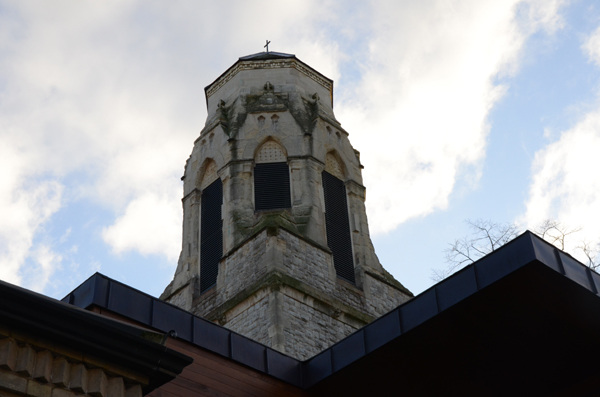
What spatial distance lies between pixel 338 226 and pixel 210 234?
4.69m

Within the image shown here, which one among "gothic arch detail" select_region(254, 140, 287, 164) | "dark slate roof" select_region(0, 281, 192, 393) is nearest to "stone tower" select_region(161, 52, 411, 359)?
"gothic arch detail" select_region(254, 140, 287, 164)

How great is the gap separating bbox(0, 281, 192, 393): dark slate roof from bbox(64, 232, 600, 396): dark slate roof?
5111 millimetres

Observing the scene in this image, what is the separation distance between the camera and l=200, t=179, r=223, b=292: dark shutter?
30531mm

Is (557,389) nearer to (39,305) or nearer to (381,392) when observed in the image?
(381,392)

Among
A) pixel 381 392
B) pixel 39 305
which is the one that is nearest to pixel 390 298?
pixel 381 392

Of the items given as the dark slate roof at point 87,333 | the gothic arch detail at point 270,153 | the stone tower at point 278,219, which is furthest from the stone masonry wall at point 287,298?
the dark slate roof at point 87,333

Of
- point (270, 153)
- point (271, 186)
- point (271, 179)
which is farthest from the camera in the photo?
point (270, 153)

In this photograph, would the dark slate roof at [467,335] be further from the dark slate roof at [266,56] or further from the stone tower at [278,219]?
the dark slate roof at [266,56]

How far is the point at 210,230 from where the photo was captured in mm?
31656

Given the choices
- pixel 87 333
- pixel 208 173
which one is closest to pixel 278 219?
pixel 208 173

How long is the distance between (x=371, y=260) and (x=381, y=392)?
13800mm

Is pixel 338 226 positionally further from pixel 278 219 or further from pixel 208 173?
pixel 208 173

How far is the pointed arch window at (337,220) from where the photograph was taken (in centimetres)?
3048

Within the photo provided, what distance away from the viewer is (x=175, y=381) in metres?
15.1
